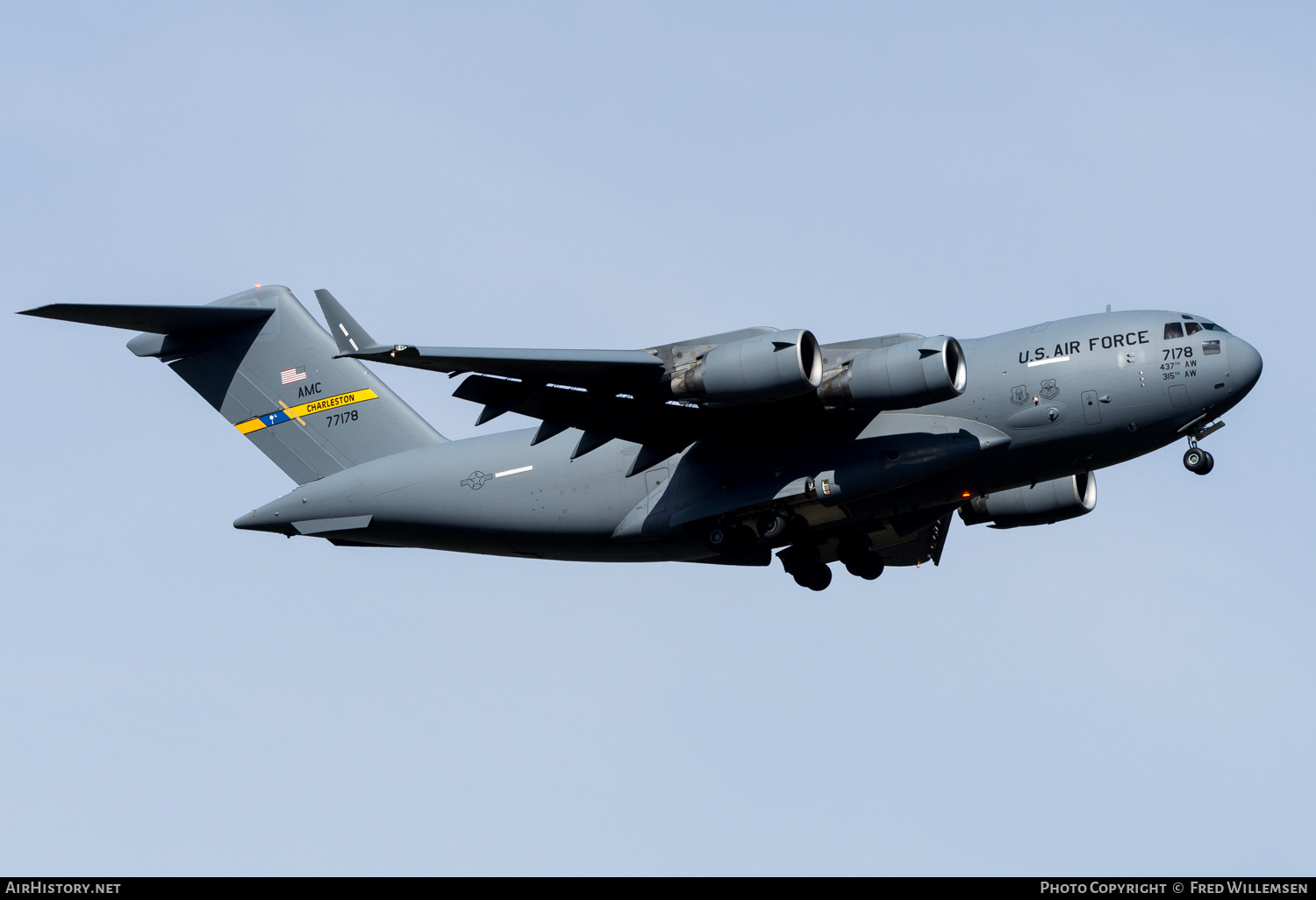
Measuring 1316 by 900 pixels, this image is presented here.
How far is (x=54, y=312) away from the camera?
16438 mm

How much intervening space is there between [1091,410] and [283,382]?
1012cm

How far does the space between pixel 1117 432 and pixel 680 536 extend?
473 centimetres

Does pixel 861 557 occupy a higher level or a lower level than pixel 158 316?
lower

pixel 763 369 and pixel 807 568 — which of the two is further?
pixel 807 568

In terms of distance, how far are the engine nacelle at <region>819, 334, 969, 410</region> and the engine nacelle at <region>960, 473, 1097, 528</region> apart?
383 cm

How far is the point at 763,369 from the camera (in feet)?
48.1

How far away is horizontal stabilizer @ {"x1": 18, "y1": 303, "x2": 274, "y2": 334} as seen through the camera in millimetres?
16766

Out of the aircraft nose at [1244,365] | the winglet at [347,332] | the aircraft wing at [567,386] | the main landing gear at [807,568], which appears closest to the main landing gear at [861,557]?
the main landing gear at [807,568]

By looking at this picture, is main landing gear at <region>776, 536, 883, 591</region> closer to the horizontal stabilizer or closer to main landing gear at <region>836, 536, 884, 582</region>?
main landing gear at <region>836, 536, 884, 582</region>

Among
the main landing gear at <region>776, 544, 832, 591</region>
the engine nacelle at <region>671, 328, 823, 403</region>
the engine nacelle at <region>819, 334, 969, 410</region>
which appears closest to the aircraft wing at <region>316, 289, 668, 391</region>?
the engine nacelle at <region>671, 328, 823, 403</region>

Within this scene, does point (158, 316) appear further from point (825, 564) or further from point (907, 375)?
point (907, 375)

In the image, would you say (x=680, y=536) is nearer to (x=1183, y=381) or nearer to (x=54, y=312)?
(x=1183, y=381)

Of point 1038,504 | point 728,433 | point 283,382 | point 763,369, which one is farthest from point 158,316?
point 1038,504
